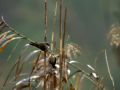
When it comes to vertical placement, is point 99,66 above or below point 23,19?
below

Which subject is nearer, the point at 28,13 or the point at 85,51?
the point at 28,13

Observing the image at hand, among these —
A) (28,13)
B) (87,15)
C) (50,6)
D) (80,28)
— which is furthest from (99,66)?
(28,13)

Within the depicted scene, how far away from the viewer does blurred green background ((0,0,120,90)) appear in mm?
1665

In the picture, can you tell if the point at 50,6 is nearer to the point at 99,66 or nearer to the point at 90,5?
the point at 90,5

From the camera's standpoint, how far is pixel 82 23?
1896 millimetres

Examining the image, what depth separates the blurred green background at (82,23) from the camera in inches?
65.6

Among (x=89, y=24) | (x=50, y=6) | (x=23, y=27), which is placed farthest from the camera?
(x=89, y=24)

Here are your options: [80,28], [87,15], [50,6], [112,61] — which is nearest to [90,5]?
[87,15]

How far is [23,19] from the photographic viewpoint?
66.0 inches

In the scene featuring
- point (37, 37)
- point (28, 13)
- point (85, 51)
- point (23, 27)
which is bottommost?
point (85, 51)

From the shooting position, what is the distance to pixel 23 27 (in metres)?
1.67

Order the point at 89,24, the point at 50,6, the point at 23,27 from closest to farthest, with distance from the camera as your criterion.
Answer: the point at 23,27 < the point at 50,6 < the point at 89,24

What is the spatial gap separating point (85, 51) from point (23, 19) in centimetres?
88

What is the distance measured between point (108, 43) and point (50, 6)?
0.92 metres
